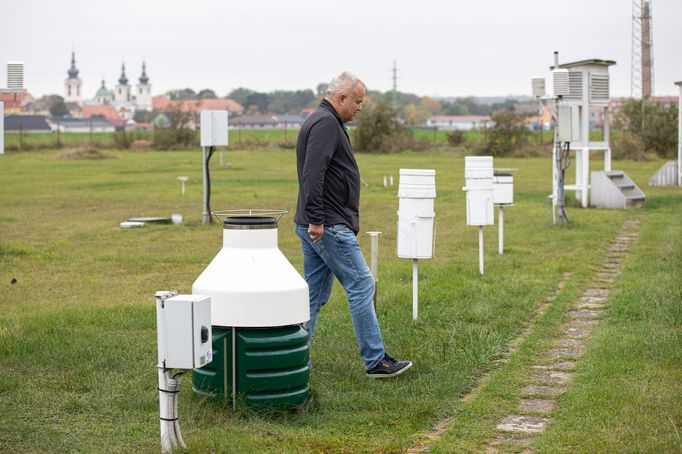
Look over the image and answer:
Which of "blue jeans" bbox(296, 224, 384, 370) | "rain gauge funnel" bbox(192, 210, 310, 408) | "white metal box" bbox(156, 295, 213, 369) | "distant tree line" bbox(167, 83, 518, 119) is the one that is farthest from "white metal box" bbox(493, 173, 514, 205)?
"distant tree line" bbox(167, 83, 518, 119)

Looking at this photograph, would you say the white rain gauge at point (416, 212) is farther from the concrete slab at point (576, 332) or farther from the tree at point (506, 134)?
the tree at point (506, 134)

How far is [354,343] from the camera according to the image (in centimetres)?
904

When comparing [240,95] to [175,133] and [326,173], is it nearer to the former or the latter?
[175,133]

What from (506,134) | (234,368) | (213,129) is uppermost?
(506,134)

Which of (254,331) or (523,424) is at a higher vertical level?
(254,331)

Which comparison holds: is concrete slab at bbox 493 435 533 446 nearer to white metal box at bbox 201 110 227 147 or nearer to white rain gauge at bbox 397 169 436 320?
white rain gauge at bbox 397 169 436 320

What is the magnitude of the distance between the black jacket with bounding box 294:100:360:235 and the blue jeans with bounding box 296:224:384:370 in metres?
0.12

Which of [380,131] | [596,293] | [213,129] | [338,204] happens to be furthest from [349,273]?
[380,131]

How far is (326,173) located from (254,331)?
146cm

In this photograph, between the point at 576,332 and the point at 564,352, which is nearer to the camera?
the point at 564,352

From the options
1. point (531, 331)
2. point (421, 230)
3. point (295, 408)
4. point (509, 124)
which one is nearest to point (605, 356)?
point (531, 331)

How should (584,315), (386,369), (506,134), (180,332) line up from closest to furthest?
1. (180,332)
2. (386,369)
3. (584,315)
4. (506,134)

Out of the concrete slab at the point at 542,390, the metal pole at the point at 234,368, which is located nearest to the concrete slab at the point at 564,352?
the concrete slab at the point at 542,390

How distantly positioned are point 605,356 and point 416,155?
48505mm
